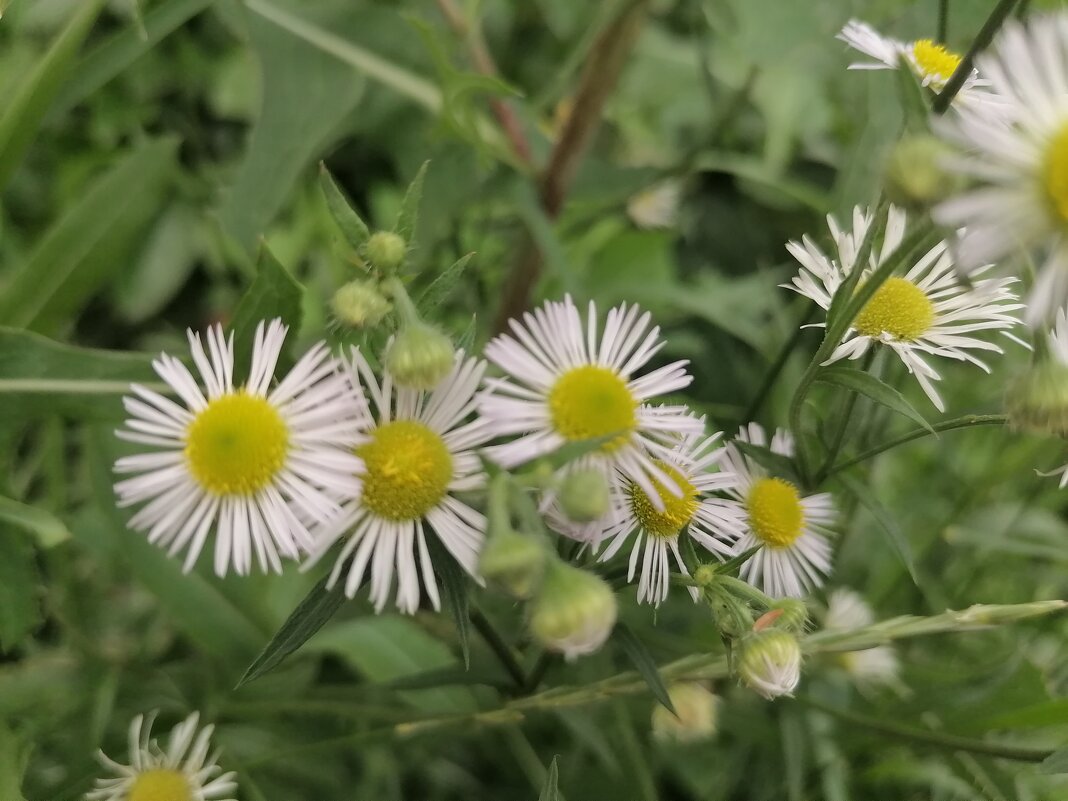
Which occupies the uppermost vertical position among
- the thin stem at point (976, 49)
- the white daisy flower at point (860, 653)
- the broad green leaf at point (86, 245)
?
the broad green leaf at point (86, 245)

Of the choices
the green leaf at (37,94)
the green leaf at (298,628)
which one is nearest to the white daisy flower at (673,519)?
the green leaf at (298,628)

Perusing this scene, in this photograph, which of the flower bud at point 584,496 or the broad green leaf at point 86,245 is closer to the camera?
the flower bud at point 584,496

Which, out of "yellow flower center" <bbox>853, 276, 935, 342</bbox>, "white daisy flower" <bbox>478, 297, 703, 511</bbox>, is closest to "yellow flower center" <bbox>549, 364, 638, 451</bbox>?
"white daisy flower" <bbox>478, 297, 703, 511</bbox>

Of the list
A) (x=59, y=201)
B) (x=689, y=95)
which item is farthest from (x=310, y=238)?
(x=689, y=95)

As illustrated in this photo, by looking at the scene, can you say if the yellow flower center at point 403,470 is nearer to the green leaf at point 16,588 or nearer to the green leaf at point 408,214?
the green leaf at point 408,214

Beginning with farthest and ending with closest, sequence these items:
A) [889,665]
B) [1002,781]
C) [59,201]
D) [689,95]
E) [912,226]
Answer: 1. [689,95]
2. [59,201]
3. [889,665]
4. [1002,781]
5. [912,226]

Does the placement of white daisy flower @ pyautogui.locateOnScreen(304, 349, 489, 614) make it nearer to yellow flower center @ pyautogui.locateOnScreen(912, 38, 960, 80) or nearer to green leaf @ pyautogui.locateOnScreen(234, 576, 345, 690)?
green leaf @ pyautogui.locateOnScreen(234, 576, 345, 690)

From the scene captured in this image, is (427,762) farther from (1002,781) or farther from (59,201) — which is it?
(59,201)
